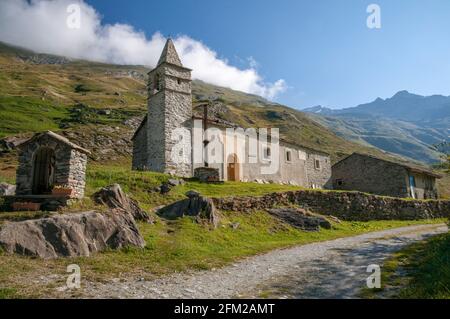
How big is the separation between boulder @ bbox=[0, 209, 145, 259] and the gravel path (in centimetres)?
305

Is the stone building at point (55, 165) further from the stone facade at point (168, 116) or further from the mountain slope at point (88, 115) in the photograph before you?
the mountain slope at point (88, 115)

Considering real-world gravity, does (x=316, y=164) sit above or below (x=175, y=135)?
below

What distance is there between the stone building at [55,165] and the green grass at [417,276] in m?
12.0

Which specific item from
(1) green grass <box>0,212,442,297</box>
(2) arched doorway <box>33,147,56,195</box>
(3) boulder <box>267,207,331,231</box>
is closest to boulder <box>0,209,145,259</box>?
(1) green grass <box>0,212,442,297</box>

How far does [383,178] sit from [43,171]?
3519 centimetres

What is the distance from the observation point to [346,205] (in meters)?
26.1

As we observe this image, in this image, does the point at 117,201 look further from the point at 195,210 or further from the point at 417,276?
the point at 417,276

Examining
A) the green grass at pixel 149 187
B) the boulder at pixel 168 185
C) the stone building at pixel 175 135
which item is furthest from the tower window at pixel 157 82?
the boulder at pixel 168 185

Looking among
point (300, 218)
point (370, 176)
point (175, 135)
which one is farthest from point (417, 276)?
point (370, 176)

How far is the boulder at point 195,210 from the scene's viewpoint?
17.7 meters

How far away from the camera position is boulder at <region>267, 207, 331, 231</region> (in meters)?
21.0

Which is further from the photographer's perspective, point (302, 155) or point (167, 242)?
point (302, 155)
